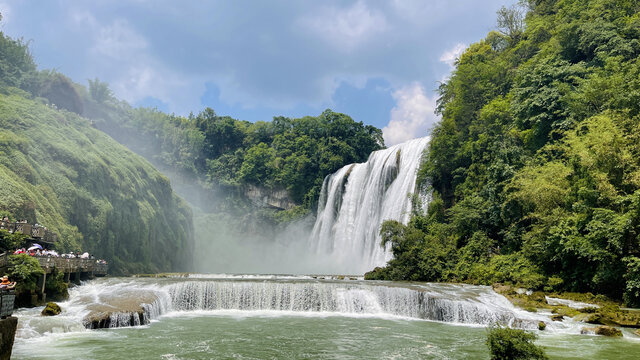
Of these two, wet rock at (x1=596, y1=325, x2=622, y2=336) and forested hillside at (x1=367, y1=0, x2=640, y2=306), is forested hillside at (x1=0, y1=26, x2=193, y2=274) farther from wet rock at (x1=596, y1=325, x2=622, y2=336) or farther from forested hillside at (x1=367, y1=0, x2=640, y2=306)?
wet rock at (x1=596, y1=325, x2=622, y2=336)

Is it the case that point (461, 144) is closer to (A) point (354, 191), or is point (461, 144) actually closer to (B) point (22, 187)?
(A) point (354, 191)

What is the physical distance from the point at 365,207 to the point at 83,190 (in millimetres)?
24616

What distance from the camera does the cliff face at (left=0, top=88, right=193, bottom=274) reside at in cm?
2714

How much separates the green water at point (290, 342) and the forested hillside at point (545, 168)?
6.87 meters

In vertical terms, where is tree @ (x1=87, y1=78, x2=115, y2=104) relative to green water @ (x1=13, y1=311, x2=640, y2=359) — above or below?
above

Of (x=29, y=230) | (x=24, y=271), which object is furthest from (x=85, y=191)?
(x=24, y=271)

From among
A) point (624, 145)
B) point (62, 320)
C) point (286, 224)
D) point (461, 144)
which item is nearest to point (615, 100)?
point (624, 145)

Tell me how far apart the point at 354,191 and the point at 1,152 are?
30.7 meters

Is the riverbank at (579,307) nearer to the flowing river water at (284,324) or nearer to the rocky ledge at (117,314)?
the flowing river water at (284,324)

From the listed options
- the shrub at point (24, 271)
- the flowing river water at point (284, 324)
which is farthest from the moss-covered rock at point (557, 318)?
the shrub at point (24, 271)


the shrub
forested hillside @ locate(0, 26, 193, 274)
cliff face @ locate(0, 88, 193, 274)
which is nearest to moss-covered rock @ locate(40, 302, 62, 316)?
the shrub

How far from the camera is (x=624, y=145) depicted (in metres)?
19.0

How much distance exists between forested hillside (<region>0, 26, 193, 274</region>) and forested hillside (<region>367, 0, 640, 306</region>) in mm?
21147

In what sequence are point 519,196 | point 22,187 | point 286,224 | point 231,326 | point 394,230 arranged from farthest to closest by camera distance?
point 286,224, point 394,230, point 22,187, point 519,196, point 231,326
